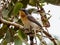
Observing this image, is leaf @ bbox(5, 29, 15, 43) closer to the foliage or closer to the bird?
the foliage

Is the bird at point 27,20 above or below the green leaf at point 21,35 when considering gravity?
above

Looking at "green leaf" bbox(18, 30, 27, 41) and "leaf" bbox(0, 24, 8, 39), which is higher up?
"green leaf" bbox(18, 30, 27, 41)

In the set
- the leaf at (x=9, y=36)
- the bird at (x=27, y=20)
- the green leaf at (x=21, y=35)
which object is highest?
the bird at (x=27, y=20)

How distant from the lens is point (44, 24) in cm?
80

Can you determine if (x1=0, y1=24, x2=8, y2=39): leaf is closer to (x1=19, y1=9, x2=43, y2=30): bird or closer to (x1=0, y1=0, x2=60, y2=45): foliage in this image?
(x1=0, y1=0, x2=60, y2=45): foliage

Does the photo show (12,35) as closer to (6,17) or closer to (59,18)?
(6,17)

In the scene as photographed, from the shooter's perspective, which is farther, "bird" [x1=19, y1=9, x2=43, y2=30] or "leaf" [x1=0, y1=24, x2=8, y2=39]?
"leaf" [x1=0, y1=24, x2=8, y2=39]

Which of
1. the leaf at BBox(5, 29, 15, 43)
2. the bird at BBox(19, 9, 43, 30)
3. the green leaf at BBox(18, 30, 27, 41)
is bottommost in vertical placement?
the leaf at BBox(5, 29, 15, 43)

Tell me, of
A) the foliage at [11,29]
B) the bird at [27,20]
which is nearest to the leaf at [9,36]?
the foliage at [11,29]

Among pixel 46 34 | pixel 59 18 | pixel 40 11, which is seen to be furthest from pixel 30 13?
pixel 59 18

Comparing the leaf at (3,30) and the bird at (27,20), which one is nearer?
the bird at (27,20)

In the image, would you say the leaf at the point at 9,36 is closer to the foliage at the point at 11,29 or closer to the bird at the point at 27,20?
the foliage at the point at 11,29

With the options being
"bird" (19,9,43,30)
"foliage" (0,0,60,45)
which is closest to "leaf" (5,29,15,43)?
"foliage" (0,0,60,45)

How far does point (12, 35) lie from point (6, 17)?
0.08 m
